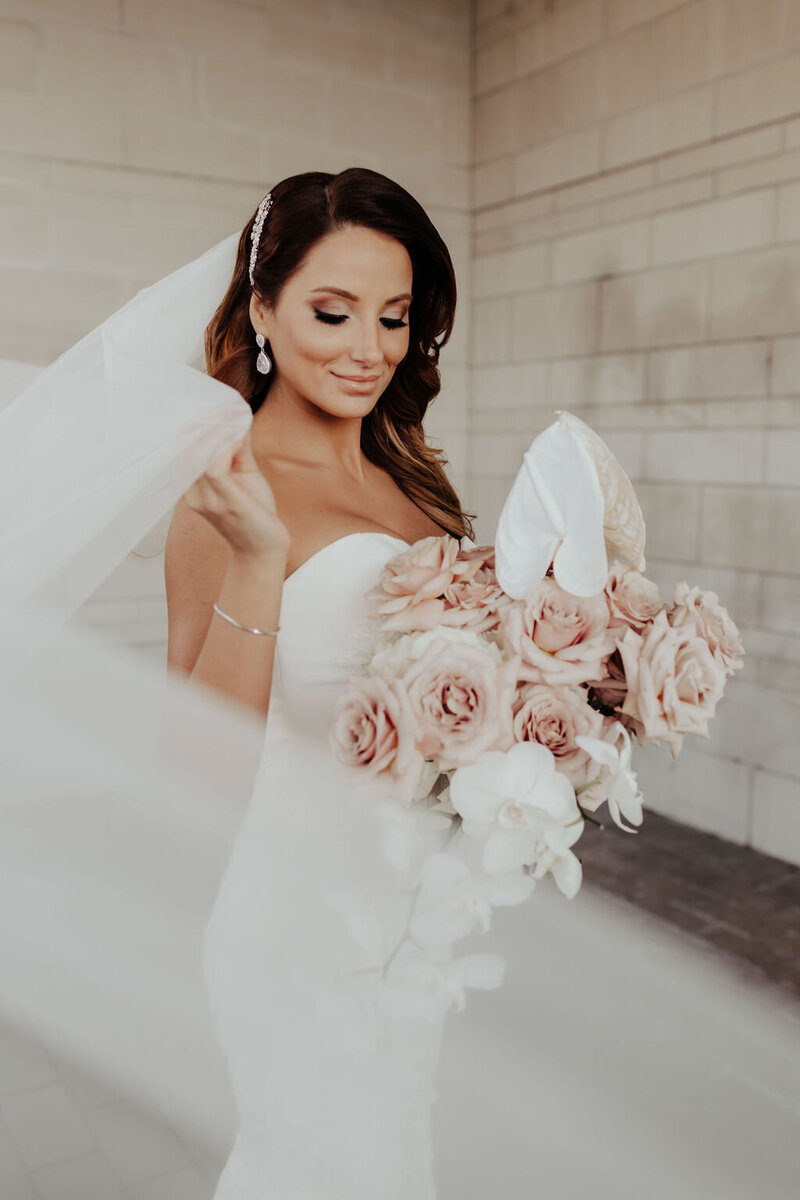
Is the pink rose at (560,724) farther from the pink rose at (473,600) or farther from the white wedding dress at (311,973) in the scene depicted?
the white wedding dress at (311,973)

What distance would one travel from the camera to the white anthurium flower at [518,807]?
1.10 m

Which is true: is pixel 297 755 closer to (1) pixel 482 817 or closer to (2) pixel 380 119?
(1) pixel 482 817

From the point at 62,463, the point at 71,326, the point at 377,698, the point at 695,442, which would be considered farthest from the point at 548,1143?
the point at 71,326

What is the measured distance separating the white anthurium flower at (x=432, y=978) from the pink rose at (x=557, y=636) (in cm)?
33

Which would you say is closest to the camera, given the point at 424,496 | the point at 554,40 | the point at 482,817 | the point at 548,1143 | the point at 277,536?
the point at 482,817

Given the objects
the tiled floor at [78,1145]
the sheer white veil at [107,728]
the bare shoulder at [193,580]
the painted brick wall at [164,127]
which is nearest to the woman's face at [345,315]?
the sheer white veil at [107,728]

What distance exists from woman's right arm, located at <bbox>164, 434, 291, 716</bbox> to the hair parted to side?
1.19ft

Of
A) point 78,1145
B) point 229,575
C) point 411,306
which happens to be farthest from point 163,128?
point 78,1145

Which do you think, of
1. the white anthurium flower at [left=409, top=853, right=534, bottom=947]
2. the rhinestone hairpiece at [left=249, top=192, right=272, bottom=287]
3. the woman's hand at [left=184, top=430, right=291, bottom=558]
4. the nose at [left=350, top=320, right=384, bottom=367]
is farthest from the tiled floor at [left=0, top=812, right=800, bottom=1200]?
the rhinestone hairpiece at [left=249, top=192, right=272, bottom=287]

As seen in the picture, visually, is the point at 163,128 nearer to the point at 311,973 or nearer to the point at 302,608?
the point at 302,608

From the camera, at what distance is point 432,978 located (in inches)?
45.5

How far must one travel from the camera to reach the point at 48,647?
1.26 metres

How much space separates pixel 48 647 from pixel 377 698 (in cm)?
43

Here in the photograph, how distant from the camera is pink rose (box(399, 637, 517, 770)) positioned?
1119 millimetres
